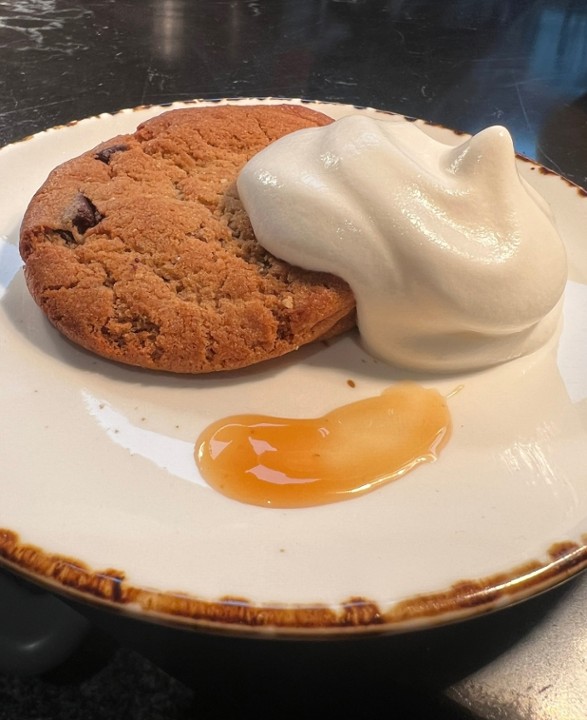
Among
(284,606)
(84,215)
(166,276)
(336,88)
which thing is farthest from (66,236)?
(336,88)

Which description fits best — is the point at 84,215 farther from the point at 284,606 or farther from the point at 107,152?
A: the point at 284,606

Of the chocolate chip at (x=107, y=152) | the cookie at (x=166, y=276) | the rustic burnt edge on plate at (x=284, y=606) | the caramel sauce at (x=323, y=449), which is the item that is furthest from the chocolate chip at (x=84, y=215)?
the rustic burnt edge on plate at (x=284, y=606)

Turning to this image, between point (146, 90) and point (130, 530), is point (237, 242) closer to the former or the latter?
point (130, 530)

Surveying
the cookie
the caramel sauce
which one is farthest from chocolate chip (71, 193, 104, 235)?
the caramel sauce

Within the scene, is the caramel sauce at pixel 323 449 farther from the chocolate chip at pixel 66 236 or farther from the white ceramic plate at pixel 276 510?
the chocolate chip at pixel 66 236

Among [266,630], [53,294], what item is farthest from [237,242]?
[266,630]

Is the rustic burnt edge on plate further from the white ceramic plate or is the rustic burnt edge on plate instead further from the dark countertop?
the dark countertop
